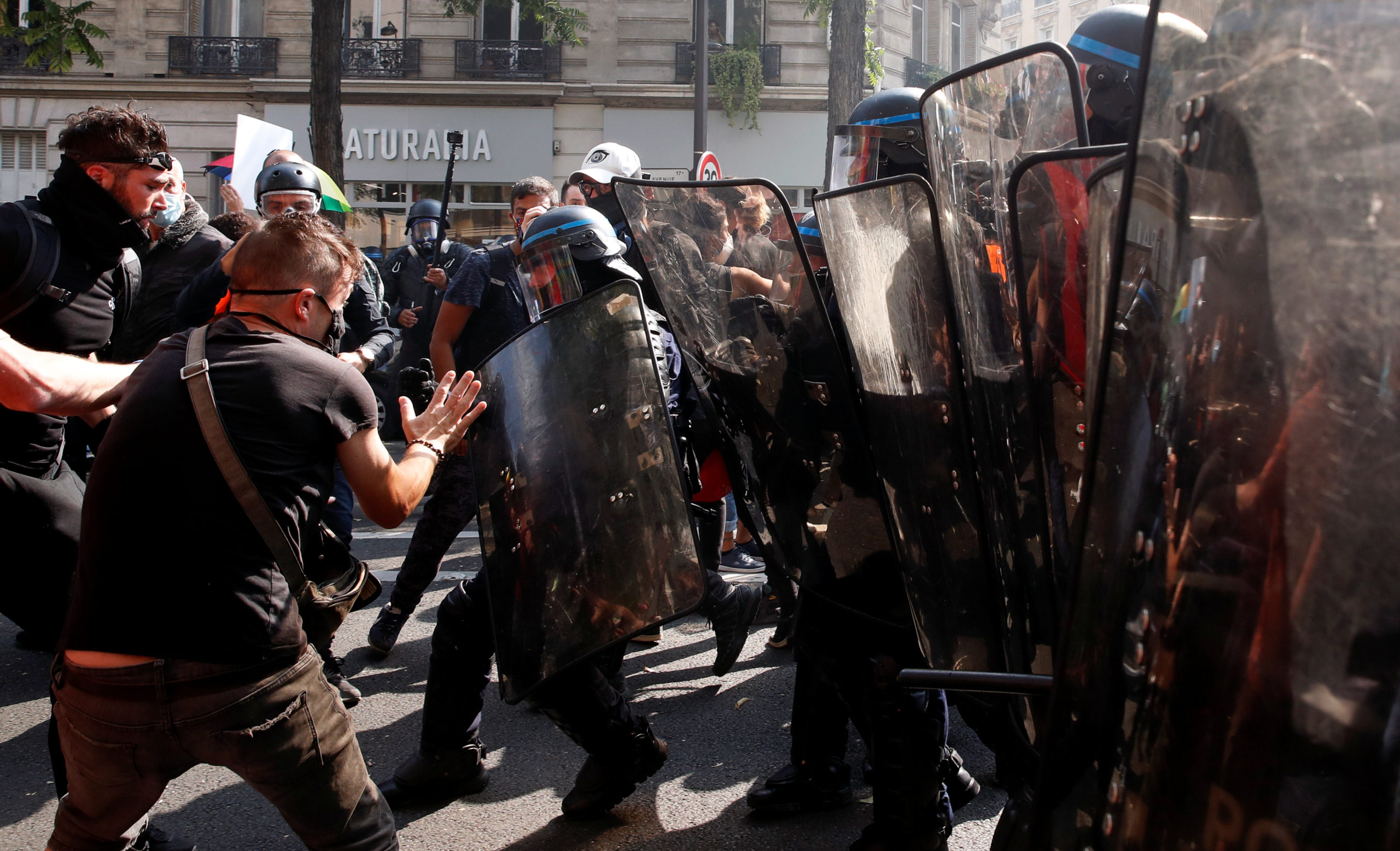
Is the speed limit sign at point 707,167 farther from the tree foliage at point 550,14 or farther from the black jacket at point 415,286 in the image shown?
the tree foliage at point 550,14

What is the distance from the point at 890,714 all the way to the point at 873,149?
1629mm

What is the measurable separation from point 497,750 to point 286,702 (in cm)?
144

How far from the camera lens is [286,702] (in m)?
1.83

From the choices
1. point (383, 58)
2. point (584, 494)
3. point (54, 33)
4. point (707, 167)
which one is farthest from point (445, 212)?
point (383, 58)

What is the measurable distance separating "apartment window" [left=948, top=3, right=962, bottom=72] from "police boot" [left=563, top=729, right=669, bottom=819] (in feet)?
76.6

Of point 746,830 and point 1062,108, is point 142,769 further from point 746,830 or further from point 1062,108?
point 1062,108

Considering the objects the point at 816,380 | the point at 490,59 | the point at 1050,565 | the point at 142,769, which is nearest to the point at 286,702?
the point at 142,769

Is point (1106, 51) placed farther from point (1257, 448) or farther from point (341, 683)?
point (341, 683)

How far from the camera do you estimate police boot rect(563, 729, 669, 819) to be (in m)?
2.61

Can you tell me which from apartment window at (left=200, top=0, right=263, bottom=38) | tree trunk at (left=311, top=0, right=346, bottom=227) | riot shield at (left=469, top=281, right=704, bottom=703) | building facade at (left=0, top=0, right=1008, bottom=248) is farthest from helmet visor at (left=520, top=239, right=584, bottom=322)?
apartment window at (left=200, top=0, right=263, bottom=38)

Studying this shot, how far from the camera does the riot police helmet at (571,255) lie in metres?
2.93

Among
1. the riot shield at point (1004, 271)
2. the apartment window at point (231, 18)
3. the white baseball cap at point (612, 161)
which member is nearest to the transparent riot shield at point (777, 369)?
the riot shield at point (1004, 271)

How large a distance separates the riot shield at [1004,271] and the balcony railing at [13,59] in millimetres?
21202

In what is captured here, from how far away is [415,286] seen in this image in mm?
7742
